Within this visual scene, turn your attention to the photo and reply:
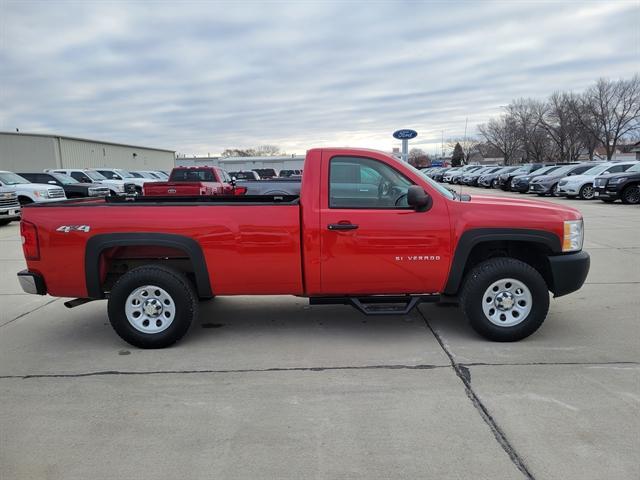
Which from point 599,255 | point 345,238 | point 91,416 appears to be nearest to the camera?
point 91,416

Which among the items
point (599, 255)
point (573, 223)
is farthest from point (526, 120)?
point (573, 223)

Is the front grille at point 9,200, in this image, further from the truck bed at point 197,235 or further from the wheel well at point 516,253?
the wheel well at point 516,253

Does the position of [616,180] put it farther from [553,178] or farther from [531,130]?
[531,130]

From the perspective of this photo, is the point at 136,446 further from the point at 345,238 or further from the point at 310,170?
the point at 310,170

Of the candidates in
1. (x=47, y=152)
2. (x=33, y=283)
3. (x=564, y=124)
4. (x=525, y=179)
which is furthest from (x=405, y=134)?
(x=564, y=124)

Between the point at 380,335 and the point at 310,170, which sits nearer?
the point at 310,170

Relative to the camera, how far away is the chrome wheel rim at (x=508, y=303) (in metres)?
4.66

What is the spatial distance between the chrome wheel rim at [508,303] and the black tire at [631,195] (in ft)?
55.4

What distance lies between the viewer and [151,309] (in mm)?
4664

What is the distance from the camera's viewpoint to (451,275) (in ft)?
15.2

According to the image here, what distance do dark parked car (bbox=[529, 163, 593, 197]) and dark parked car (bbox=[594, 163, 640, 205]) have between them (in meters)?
4.81

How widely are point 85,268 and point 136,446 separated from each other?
84.9 inches

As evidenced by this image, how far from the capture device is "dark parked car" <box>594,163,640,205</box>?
1825cm

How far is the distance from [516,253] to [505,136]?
75299 millimetres
